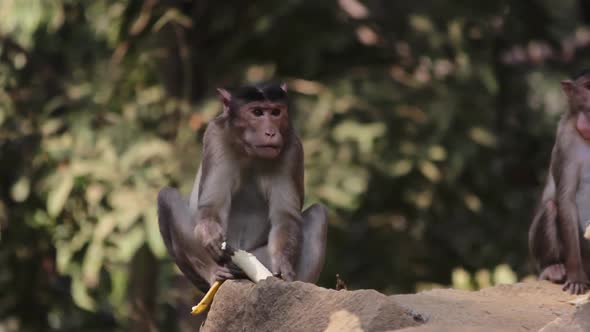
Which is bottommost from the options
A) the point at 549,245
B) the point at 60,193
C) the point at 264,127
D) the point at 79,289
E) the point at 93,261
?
the point at 79,289

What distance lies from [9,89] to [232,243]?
4.33 meters

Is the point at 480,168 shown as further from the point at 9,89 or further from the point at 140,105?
the point at 9,89

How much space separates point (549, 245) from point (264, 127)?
1.77 metres

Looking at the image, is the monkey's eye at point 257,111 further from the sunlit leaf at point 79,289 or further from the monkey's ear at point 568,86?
the sunlit leaf at point 79,289

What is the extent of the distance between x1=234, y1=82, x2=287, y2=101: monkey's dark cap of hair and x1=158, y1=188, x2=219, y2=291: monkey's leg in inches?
23.3

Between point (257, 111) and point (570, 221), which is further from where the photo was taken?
point (570, 221)

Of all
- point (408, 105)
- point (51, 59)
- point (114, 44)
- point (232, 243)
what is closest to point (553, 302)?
point (232, 243)

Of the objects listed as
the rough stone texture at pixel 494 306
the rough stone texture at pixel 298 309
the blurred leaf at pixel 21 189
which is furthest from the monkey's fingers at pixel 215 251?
the blurred leaf at pixel 21 189

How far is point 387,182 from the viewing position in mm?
9984

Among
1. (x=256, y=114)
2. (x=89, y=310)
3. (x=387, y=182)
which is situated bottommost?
(x=89, y=310)

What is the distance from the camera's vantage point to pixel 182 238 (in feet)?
18.9

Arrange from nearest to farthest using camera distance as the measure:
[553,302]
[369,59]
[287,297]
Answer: [287,297] → [553,302] → [369,59]

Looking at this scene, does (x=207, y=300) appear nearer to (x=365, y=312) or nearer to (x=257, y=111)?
(x=257, y=111)

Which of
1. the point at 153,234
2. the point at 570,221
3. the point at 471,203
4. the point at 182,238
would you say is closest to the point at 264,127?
the point at 182,238
